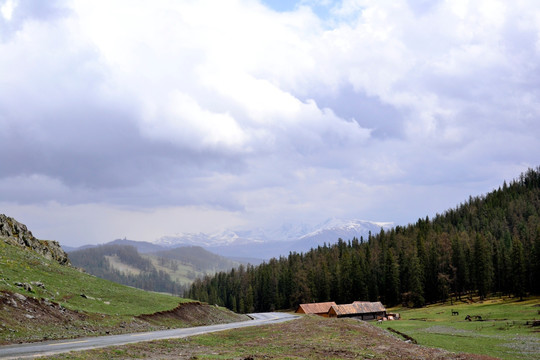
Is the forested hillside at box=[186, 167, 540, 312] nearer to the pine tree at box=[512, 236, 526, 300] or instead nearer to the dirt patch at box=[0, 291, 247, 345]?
the pine tree at box=[512, 236, 526, 300]

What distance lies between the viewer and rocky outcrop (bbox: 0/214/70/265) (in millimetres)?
68000

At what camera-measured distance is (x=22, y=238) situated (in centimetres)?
7212

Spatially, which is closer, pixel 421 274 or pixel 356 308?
pixel 356 308

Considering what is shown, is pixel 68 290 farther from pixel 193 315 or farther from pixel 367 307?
pixel 367 307

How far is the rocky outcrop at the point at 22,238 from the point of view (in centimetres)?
6800

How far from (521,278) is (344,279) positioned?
5690 cm

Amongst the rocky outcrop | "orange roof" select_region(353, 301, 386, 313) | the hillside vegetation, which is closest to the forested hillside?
"orange roof" select_region(353, 301, 386, 313)

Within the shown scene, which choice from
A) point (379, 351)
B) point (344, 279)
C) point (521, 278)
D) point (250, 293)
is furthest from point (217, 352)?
point (250, 293)

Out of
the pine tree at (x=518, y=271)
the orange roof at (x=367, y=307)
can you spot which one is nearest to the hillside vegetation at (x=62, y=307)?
the orange roof at (x=367, y=307)

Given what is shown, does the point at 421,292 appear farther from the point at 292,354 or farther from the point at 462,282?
the point at 292,354

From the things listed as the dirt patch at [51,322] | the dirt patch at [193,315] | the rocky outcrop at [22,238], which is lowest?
the dirt patch at [193,315]

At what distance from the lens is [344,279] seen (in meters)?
149

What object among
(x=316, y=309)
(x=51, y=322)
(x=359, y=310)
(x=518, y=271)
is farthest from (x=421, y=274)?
(x=51, y=322)

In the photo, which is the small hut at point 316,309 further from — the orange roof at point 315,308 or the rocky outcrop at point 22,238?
the rocky outcrop at point 22,238
